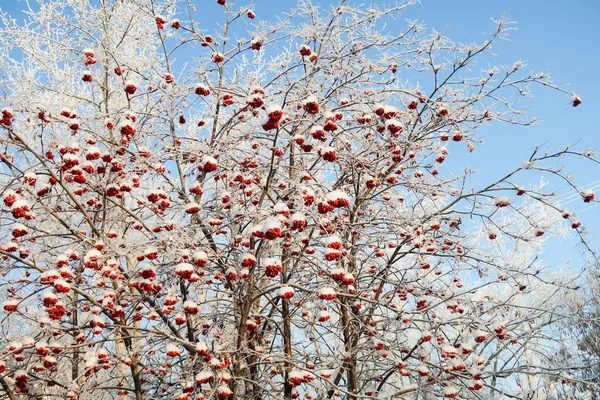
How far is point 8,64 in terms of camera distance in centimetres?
966

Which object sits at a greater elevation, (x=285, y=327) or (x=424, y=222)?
(x=424, y=222)

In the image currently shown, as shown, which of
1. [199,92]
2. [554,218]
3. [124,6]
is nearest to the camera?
[199,92]

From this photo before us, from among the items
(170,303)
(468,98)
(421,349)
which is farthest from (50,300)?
(468,98)

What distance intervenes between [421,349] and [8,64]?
9.32 m

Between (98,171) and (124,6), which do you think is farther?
(124,6)

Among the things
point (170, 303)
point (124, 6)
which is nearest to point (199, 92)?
point (170, 303)

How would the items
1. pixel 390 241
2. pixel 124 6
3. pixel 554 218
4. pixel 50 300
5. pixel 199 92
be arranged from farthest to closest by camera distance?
pixel 554 218
pixel 124 6
pixel 390 241
pixel 199 92
pixel 50 300

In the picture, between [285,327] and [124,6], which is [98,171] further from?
[124,6]

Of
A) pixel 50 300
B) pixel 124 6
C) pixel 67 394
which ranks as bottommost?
pixel 67 394

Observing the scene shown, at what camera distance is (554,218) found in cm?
1252

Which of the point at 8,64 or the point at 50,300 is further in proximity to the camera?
the point at 8,64

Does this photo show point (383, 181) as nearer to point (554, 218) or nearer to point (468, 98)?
point (468, 98)

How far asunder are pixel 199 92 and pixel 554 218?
11.1 m

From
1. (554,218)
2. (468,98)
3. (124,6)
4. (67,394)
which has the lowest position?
(67,394)
